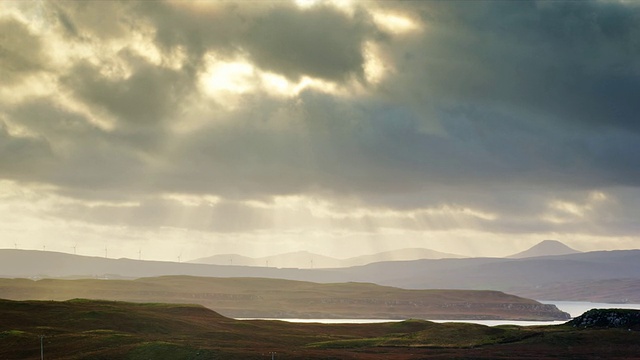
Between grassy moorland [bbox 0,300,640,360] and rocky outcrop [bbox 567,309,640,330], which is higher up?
rocky outcrop [bbox 567,309,640,330]

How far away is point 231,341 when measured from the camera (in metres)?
173

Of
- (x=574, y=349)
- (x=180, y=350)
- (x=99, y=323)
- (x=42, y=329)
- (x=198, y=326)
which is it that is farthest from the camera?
(x=198, y=326)

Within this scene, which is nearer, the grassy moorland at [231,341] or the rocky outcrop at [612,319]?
the grassy moorland at [231,341]

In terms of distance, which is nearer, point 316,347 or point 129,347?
point 129,347

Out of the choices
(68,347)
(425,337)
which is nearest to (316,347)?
(425,337)

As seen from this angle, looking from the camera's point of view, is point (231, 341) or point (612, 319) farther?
point (612, 319)

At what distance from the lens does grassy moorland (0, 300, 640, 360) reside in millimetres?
146625

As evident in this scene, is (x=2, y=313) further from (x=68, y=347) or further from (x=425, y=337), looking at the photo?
(x=425, y=337)

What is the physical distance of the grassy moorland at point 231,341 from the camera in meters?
147

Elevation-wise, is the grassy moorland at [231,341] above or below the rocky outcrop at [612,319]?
below

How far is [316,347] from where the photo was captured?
562 ft

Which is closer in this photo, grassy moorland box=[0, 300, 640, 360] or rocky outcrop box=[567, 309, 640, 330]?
grassy moorland box=[0, 300, 640, 360]

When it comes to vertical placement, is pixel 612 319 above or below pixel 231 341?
above

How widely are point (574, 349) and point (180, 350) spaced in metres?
69.6
